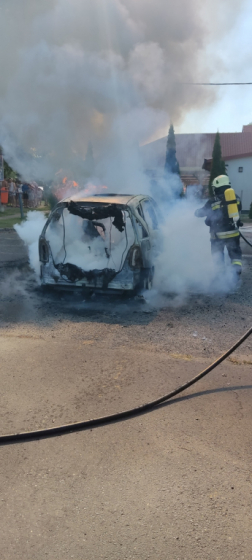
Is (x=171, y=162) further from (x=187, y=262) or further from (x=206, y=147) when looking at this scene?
(x=206, y=147)

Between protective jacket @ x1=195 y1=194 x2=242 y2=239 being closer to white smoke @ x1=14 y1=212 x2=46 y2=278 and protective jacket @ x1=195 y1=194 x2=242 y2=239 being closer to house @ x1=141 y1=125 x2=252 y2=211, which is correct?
white smoke @ x1=14 y1=212 x2=46 y2=278

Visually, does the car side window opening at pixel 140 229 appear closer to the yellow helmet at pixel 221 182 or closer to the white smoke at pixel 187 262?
the white smoke at pixel 187 262

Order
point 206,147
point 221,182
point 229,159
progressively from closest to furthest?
point 221,182 → point 229,159 → point 206,147

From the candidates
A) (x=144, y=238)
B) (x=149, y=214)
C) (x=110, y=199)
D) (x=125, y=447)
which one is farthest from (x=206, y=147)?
(x=125, y=447)

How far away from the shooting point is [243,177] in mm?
36500

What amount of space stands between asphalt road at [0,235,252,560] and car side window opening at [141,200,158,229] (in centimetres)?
215

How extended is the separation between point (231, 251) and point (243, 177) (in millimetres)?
30734

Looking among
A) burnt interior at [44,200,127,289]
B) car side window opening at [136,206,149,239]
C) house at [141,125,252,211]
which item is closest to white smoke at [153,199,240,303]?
car side window opening at [136,206,149,239]

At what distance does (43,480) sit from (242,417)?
1.59 metres

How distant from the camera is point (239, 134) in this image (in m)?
41.3

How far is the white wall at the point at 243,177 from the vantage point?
Result: 119 ft

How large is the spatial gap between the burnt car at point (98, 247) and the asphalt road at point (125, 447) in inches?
34.8

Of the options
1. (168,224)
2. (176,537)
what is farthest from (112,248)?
(176,537)

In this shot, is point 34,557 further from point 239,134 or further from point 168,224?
point 239,134
